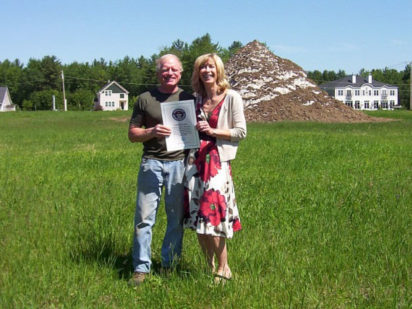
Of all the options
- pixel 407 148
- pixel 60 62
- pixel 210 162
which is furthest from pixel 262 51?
pixel 60 62

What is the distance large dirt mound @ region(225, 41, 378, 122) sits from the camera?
96.9ft

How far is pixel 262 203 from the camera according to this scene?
22.0ft

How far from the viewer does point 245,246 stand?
496 centimetres

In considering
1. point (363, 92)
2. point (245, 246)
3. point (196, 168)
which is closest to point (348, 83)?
point (363, 92)

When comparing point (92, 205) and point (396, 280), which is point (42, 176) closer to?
point (92, 205)

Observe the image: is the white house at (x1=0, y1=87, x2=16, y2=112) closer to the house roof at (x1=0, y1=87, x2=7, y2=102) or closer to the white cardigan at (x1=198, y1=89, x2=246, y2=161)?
the house roof at (x1=0, y1=87, x2=7, y2=102)

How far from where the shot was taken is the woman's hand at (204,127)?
13.0 ft

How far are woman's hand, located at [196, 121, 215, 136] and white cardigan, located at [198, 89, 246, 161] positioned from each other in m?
0.15

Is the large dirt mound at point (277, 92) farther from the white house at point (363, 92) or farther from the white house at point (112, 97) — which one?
the white house at point (363, 92)

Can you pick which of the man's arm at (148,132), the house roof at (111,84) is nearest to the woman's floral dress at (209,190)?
the man's arm at (148,132)

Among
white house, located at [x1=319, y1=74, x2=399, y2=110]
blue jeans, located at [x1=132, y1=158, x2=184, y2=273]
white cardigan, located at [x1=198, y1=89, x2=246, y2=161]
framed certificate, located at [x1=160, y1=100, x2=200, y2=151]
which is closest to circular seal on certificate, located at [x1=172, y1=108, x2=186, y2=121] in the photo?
framed certificate, located at [x1=160, y1=100, x2=200, y2=151]

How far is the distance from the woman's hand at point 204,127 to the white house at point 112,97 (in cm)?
11166

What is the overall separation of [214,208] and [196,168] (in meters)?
0.36

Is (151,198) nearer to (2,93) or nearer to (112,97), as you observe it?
(2,93)
